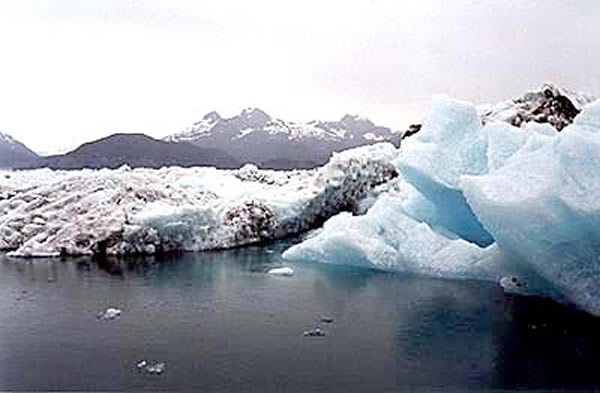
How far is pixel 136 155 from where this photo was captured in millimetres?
5324

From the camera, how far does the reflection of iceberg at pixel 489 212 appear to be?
→ 317 cm

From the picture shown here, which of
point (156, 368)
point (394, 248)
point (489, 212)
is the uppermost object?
point (489, 212)

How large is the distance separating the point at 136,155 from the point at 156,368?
117 inches

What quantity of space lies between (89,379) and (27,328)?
2.29ft

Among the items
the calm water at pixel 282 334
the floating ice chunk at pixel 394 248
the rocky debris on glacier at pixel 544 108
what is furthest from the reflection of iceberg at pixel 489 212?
the rocky debris on glacier at pixel 544 108

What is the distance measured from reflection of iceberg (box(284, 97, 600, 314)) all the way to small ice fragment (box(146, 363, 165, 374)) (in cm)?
150

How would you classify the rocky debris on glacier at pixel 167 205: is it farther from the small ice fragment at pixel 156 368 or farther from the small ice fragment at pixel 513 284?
the small ice fragment at pixel 156 368

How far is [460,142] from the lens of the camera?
4230 millimetres

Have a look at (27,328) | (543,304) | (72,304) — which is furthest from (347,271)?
(27,328)

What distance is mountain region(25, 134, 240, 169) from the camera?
4.93 m

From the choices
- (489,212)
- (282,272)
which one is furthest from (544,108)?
(489,212)

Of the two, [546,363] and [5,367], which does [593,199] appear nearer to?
[546,363]

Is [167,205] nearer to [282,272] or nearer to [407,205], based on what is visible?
[282,272]

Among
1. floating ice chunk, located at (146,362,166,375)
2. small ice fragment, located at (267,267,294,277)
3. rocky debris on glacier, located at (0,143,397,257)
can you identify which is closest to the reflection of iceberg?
small ice fragment, located at (267,267,294,277)
